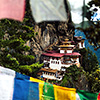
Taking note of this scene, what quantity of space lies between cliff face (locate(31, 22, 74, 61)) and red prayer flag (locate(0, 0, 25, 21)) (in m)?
2.18

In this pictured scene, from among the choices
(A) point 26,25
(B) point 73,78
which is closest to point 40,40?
(A) point 26,25

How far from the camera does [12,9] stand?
436mm

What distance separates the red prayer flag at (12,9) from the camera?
43 cm

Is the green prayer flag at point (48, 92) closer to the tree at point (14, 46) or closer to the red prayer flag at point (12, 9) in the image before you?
the red prayer flag at point (12, 9)

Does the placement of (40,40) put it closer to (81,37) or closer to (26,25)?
(26,25)

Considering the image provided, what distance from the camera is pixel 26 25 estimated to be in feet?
7.60

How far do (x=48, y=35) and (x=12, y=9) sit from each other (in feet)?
7.75

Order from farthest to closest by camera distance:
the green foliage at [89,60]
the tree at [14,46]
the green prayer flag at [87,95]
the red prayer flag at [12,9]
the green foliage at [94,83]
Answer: the green foliage at [89,60], the green foliage at [94,83], the tree at [14,46], the green prayer flag at [87,95], the red prayer flag at [12,9]

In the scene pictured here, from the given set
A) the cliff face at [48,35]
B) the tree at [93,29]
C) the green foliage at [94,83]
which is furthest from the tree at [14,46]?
the tree at [93,29]

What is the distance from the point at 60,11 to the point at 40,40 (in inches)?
90.3

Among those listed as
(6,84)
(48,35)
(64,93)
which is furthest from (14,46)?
(64,93)

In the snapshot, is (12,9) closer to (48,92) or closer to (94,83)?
(48,92)

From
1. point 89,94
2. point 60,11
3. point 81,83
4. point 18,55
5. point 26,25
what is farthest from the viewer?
point 81,83

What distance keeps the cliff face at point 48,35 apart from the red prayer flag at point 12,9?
7.17 feet
